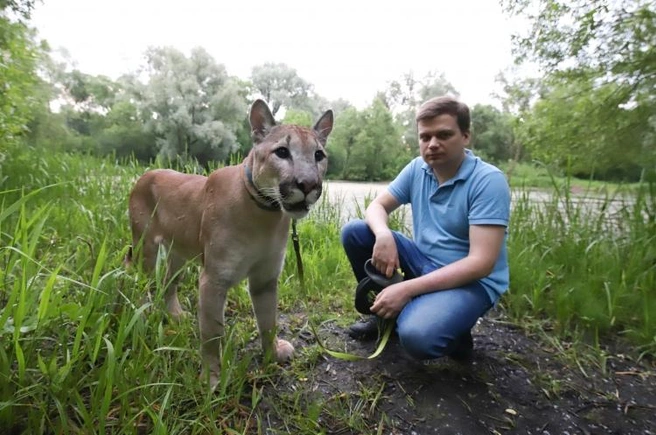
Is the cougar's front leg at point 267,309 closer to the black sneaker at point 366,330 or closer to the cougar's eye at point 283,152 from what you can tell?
the black sneaker at point 366,330

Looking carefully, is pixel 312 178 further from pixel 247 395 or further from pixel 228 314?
pixel 228 314

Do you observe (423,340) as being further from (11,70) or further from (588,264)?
(11,70)

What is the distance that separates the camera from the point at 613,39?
360cm

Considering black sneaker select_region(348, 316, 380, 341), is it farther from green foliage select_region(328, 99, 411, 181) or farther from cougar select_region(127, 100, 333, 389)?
green foliage select_region(328, 99, 411, 181)

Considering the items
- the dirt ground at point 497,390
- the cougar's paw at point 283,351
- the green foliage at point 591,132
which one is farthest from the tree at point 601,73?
the cougar's paw at point 283,351

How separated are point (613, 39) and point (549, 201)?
61.4 inches

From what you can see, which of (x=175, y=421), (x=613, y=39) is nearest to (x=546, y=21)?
(x=613, y=39)

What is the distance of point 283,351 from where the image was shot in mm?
2357

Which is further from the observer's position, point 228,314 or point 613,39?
point 613,39

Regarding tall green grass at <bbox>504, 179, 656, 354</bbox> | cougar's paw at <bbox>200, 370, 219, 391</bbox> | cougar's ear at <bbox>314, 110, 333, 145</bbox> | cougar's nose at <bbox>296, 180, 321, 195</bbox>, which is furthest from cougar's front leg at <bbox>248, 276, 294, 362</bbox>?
tall green grass at <bbox>504, 179, 656, 354</bbox>

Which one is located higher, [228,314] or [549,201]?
[549,201]

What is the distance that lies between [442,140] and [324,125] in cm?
72

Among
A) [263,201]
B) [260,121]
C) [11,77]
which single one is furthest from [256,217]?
[11,77]

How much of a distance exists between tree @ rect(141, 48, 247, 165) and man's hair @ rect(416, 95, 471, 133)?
6899mm
